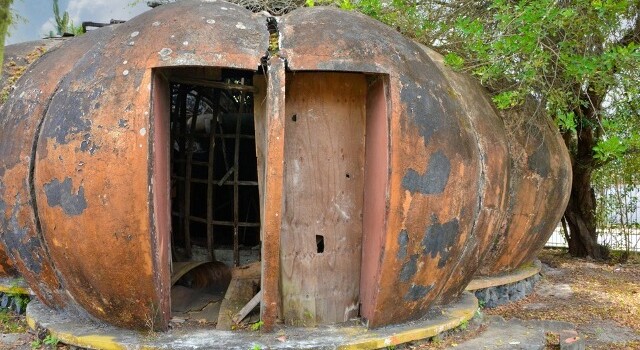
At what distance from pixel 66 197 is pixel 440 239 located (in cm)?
297

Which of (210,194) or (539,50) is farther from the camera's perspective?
(210,194)

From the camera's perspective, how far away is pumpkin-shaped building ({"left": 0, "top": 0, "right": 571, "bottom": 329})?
5.00 metres

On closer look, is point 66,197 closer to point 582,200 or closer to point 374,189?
point 374,189

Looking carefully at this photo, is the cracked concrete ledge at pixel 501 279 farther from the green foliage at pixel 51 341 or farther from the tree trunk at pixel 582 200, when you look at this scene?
the green foliage at pixel 51 341

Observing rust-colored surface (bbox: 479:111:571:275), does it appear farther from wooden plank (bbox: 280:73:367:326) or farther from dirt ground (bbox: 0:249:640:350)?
wooden plank (bbox: 280:73:367:326)

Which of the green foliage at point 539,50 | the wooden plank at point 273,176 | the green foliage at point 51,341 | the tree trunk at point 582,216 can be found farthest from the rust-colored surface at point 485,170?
the tree trunk at point 582,216

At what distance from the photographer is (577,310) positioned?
8.30 metres

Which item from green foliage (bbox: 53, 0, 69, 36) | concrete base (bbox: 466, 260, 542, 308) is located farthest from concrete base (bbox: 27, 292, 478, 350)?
green foliage (bbox: 53, 0, 69, 36)

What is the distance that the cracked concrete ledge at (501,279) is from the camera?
7914 mm

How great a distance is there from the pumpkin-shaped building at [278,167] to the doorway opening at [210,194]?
39.0 inches

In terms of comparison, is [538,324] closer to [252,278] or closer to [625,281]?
[252,278]

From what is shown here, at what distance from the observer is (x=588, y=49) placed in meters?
7.20

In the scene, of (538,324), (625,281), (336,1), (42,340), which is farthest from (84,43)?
(625,281)

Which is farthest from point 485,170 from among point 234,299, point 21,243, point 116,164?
point 21,243
